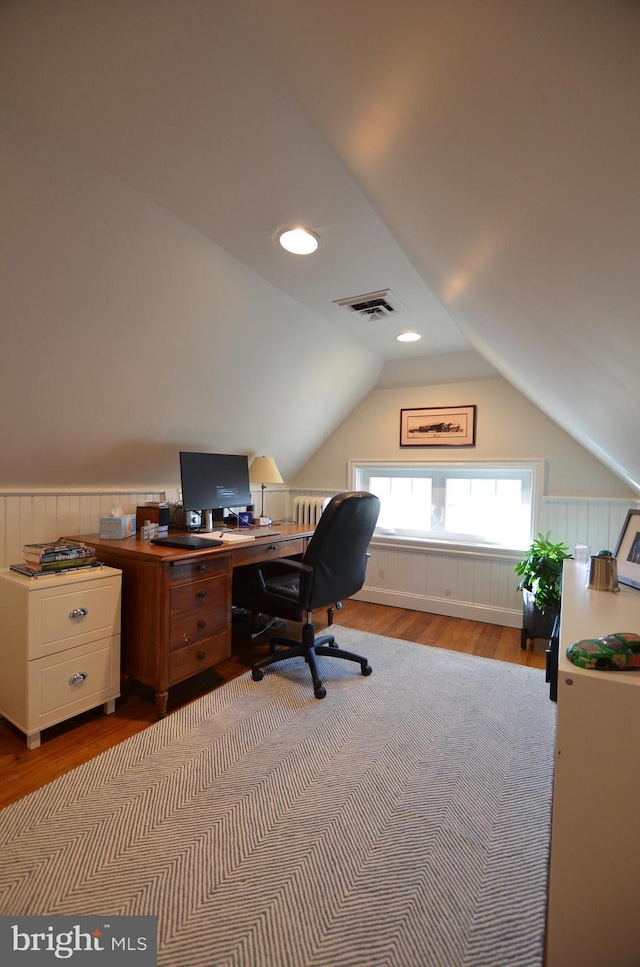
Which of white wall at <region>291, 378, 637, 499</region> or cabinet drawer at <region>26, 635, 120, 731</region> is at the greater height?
white wall at <region>291, 378, 637, 499</region>

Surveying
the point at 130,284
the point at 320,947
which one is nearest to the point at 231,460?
the point at 130,284

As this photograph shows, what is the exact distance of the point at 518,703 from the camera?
212 cm

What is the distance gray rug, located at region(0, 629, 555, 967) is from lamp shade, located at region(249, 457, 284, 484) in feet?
5.61

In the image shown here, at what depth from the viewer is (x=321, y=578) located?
7.16 feet

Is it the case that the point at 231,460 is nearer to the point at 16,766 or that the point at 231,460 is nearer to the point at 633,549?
the point at 16,766

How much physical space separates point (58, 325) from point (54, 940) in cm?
204

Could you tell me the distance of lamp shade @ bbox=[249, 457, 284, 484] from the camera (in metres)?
3.33

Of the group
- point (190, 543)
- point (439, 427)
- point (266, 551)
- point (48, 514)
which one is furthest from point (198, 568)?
point (439, 427)

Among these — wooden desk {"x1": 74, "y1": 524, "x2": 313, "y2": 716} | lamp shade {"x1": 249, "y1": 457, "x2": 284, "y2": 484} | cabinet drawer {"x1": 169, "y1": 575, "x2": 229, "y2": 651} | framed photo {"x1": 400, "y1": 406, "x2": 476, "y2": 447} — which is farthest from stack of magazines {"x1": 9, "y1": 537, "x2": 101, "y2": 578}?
framed photo {"x1": 400, "y1": 406, "x2": 476, "y2": 447}

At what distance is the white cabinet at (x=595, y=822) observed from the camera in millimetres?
802

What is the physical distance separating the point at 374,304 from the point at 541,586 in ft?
6.91

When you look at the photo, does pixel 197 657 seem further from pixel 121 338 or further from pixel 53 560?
pixel 121 338

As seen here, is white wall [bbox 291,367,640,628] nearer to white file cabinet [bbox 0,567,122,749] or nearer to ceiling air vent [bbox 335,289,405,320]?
ceiling air vent [bbox 335,289,405,320]

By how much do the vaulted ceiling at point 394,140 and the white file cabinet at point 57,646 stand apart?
4.08ft
